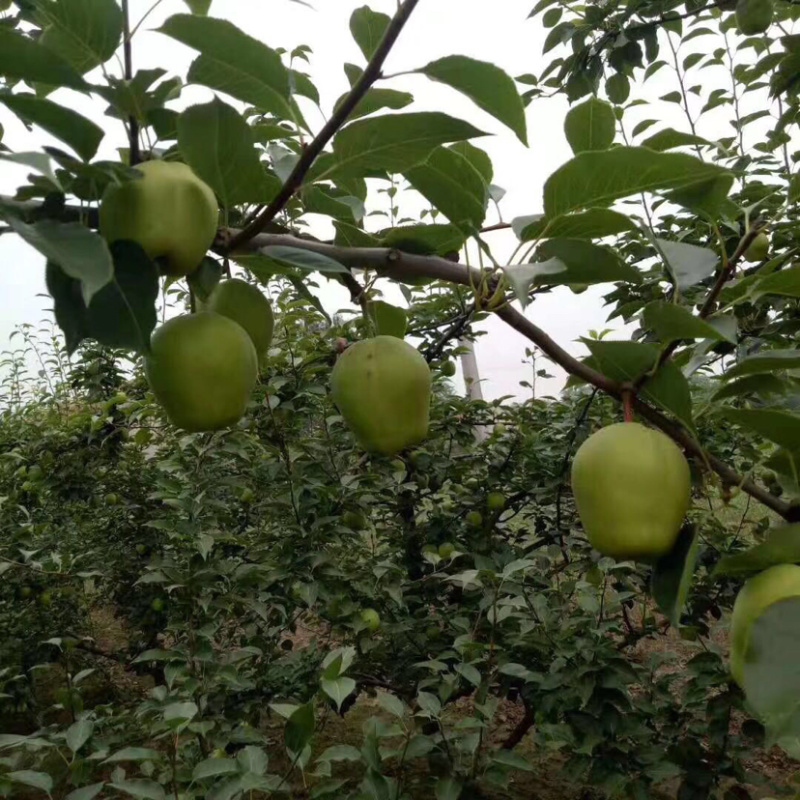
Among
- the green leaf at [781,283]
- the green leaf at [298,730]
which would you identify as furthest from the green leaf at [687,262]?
the green leaf at [298,730]

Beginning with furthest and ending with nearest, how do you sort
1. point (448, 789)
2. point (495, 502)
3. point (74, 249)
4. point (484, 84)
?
point (495, 502)
point (448, 789)
point (484, 84)
point (74, 249)

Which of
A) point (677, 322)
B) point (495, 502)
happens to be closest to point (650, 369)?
point (677, 322)

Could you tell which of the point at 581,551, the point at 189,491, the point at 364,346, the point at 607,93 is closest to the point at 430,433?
the point at 581,551

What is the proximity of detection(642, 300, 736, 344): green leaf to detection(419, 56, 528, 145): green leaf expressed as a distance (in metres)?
0.15

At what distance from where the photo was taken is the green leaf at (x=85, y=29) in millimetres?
416

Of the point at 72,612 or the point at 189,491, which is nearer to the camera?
the point at 189,491

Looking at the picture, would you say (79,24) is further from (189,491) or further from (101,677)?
(101,677)

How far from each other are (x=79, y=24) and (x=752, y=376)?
52 cm

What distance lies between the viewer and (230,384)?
500 millimetres

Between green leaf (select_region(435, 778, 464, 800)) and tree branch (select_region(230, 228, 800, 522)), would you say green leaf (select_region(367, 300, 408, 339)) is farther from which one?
green leaf (select_region(435, 778, 464, 800))

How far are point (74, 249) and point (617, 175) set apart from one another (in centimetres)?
33

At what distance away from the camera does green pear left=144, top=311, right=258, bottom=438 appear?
19.3 inches

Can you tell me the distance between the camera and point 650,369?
0.51m

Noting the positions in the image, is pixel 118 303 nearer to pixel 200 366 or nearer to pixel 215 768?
pixel 200 366
